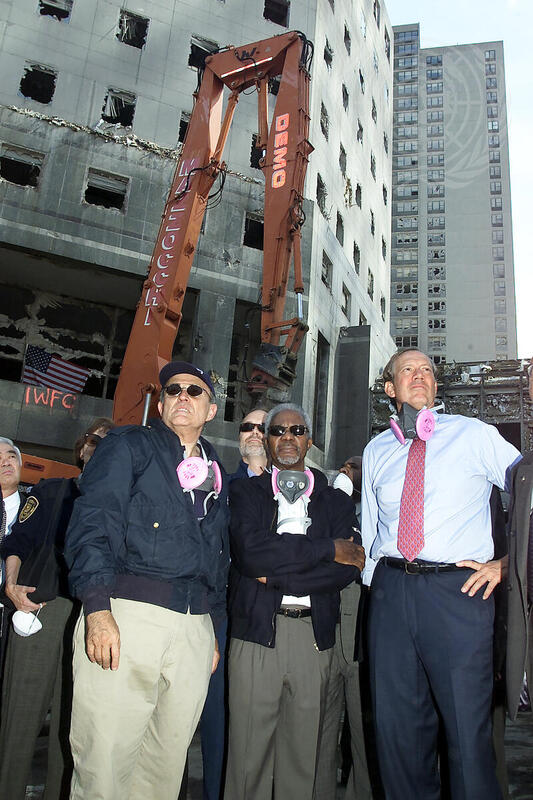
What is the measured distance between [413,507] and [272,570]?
34.2 inches

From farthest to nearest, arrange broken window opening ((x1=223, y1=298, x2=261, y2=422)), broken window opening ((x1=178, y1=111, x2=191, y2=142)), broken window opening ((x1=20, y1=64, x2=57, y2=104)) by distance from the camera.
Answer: broken window opening ((x1=178, y1=111, x2=191, y2=142)) → broken window opening ((x1=223, y1=298, x2=261, y2=422)) → broken window opening ((x1=20, y1=64, x2=57, y2=104))

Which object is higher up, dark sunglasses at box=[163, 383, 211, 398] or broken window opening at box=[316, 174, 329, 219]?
broken window opening at box=[316, 174, 329, 219]

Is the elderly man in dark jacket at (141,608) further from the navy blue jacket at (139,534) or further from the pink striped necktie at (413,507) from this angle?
the pink striped necktie at (413,507)

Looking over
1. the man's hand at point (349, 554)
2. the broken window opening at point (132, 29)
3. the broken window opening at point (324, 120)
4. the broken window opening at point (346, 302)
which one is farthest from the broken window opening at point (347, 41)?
the man's hand at point (349, 554)

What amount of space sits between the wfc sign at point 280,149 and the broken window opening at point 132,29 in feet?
42.3

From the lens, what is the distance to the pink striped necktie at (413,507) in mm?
3336

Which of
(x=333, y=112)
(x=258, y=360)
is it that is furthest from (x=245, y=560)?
(x=333, y=112)

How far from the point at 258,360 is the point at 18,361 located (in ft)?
45.8

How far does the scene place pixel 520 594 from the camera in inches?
119

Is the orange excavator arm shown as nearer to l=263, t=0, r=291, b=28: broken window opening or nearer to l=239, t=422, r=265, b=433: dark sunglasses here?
l=239, t=422, r=265, b=433: dark sunglasses

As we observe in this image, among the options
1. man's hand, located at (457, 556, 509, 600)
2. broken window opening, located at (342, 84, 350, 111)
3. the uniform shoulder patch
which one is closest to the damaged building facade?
broken window opening, located at (342, 84, 350, 111)

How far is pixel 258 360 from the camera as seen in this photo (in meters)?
11.7

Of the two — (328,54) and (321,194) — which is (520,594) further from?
(328,54)

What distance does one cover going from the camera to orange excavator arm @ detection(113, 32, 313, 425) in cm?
1042
